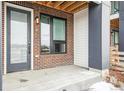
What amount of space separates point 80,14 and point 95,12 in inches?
54.0

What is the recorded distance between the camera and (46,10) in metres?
6.44

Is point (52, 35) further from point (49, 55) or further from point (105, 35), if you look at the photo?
point (105, 35)

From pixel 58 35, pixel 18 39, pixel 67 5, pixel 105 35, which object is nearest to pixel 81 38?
pixel 58 35

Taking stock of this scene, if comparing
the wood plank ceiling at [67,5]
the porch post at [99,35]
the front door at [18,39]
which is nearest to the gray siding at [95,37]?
the porch post at [99,35]

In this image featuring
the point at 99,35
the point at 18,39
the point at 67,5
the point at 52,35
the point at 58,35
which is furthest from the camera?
the point at 58,35

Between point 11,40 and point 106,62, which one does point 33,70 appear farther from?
point 106,62

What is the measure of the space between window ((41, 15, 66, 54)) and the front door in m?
0.74

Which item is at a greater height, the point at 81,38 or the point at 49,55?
the point at 81,38

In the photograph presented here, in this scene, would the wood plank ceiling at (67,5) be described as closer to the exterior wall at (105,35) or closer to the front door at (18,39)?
the exterior wall at (105,35)

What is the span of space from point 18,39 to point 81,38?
309 centimetres

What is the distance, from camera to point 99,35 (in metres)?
5.84

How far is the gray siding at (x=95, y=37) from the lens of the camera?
585 centimetres

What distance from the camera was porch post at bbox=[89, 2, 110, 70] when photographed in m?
5.81

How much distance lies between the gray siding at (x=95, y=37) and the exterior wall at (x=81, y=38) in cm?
62
